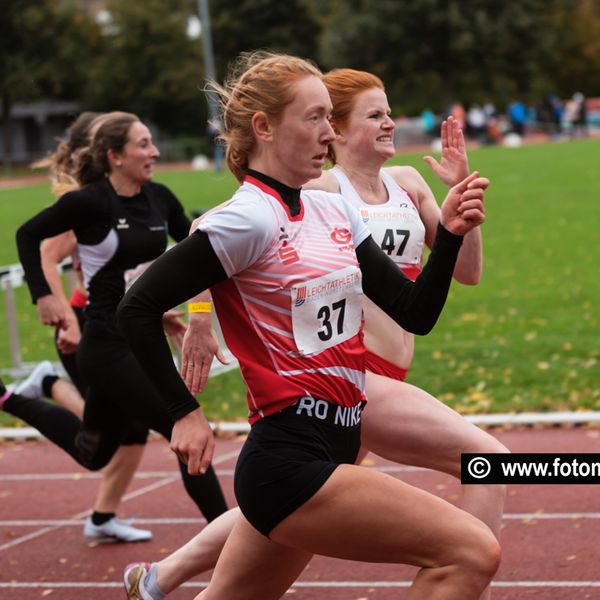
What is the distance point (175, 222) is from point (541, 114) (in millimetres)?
58439

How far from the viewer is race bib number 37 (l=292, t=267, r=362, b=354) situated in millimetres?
3574

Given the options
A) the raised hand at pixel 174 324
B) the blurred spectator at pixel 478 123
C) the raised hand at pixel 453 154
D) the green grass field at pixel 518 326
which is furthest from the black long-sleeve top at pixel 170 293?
the blurred spectator at pixel 478 123

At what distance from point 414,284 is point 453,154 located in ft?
2.07

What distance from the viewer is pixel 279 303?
141 inches

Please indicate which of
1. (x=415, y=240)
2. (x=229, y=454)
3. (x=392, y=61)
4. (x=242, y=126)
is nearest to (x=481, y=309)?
(x=229, y=454)

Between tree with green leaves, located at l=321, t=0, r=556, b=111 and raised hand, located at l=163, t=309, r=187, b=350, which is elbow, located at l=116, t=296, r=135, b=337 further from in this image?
tree with green leaves, located at l=321, t=0, r=556, b=111

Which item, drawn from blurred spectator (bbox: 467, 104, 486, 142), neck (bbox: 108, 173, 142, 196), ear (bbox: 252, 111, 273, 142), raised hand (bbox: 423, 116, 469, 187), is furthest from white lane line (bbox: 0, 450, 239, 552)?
blurred spectator (bbox: 467, 104, 486, 142)

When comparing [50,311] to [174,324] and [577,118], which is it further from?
[577,118]

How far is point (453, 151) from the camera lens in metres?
4.20

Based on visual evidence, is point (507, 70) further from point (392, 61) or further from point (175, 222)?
point (175, 222)

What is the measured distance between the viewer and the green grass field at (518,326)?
9.95 metres

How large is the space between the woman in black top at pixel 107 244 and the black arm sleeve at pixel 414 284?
2409mm

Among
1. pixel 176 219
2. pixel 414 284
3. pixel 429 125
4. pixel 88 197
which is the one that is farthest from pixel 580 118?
pixel 414 284

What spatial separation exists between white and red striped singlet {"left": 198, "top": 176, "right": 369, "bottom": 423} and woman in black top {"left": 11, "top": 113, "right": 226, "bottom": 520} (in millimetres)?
2527
